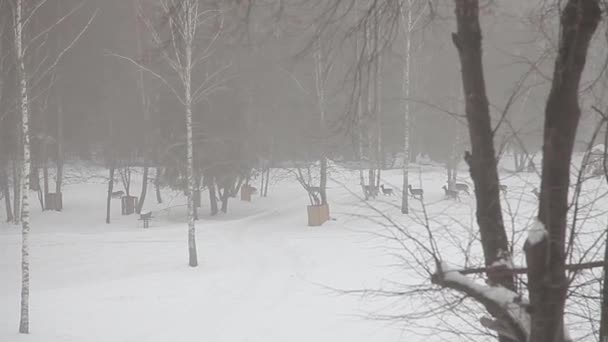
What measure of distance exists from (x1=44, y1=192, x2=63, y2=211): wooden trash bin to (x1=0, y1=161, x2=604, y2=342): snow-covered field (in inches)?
99.1

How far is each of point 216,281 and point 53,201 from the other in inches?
635

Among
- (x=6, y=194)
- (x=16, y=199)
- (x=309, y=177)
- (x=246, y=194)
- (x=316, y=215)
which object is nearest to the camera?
(x=316, y=215)

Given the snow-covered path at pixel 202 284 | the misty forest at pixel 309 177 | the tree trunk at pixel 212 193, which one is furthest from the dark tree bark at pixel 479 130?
the tree trunk at pixel 212 193

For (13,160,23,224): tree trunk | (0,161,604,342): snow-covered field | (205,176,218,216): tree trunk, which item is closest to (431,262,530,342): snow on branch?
(0,161,604,342): snow-covered field

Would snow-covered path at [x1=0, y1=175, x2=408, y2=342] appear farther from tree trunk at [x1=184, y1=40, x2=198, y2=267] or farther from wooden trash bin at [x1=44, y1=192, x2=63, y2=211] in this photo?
wooden trash bin at [x1=44, y1=192, x2=63, y2=211]

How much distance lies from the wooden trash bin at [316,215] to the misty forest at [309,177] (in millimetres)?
81

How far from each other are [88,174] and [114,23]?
9838 millimetres

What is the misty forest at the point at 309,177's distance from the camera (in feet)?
8.59

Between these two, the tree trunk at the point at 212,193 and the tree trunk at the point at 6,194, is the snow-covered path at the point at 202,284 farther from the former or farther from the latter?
the tree trunk at the point at 212,193

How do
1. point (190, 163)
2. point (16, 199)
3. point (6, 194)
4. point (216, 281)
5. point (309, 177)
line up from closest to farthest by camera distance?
point (216, 281)
point (190, 163)
point (309, 177)
point (16, 199)
point (6, 194)

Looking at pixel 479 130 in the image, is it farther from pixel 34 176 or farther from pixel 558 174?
pixel 34 176

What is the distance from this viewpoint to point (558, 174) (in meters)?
2.23

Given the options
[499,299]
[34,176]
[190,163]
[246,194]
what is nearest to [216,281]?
[190,163]

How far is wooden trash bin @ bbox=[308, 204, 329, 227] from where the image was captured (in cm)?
2091
